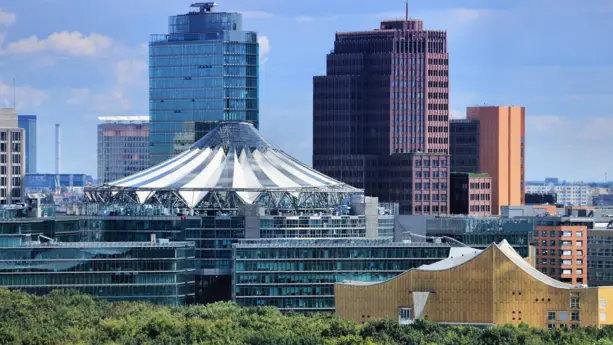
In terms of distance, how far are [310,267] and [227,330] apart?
32.3 metres

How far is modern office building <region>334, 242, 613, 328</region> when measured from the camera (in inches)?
6777

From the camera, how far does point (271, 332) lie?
163 m

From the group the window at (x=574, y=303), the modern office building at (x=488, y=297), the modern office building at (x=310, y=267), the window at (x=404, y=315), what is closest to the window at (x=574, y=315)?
the modern office building at (x=488, y=297)

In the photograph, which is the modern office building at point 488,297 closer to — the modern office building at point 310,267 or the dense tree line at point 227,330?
the dense tree line at point 227,330

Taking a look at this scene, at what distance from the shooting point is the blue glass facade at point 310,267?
197m

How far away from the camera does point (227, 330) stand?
6555 inches

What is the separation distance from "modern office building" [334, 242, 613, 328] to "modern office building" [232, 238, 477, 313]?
21.6 metres

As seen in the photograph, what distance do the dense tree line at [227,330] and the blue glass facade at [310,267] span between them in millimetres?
16638

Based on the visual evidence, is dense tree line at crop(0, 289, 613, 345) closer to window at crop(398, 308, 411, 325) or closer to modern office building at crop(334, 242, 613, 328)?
modern office building at crop(334, 242, 613, 328)

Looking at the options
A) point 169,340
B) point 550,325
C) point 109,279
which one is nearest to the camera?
point 169,340

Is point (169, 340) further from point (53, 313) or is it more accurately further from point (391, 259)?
point (391, 259)

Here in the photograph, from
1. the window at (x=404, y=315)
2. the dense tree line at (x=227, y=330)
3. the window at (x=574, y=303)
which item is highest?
the window at (x=574, y=303)

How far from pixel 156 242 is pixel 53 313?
25.6 meters

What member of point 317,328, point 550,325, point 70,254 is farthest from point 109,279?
point 550,325
